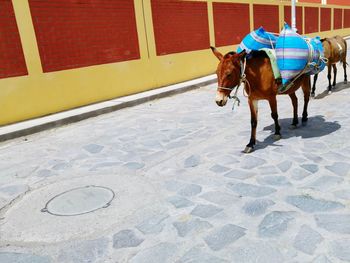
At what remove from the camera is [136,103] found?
10.1 meters

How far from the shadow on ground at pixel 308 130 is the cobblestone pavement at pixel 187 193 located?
0.10 feet

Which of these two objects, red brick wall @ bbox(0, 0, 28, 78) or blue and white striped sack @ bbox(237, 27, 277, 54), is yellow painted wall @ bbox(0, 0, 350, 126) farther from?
blue and white striped sack @ bbox(237, 27, 277, 54)

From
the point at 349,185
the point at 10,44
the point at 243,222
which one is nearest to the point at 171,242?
the point at 243,222

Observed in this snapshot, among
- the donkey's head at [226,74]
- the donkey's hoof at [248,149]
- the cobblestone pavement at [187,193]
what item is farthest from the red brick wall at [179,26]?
the donkey's head at [226,74]

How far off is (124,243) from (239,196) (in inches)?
55.0

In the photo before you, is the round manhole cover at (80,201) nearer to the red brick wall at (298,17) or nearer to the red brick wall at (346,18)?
the red brick wall at (298,17)

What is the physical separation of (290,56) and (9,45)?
6.42m

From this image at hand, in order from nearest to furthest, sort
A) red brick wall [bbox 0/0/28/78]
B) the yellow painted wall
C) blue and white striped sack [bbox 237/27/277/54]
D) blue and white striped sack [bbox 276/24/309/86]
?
blue and white striped sack [bbox 276/24/309/86] → blue and white striped sack [bbox 237/27/277/54] → red brick wall [bbox 0/0/28/78] → the yellow painted wall

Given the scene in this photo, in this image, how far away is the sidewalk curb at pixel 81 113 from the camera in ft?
24.9

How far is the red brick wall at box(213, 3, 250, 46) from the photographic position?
1510 centimetres

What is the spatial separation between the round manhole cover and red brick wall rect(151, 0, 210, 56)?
27.9ft

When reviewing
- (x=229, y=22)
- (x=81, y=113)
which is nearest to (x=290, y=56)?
(x=81, y=113)

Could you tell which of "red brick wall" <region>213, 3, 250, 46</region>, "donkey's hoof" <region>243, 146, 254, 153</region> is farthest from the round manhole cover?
"red brick wall" <region>213, 3, 250, 46</region>

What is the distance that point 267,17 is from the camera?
1911 centimetres
